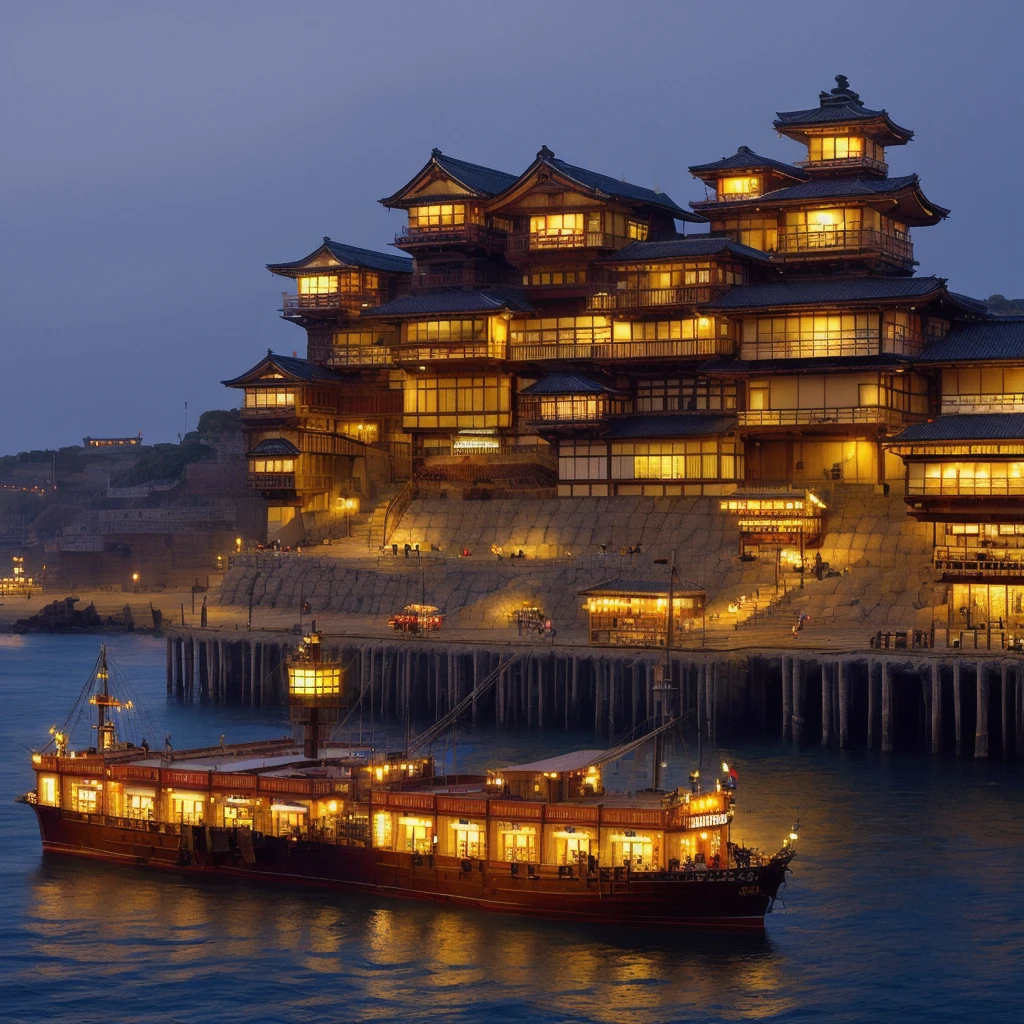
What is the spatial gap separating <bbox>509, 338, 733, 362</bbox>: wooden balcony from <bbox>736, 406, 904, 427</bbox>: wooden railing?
449cm

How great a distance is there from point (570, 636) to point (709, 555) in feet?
34.6

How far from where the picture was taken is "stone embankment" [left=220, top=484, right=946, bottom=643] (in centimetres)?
9406

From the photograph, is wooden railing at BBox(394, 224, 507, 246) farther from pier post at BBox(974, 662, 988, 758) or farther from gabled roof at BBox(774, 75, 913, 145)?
pier post at BBox(974, 662, 988, 758)

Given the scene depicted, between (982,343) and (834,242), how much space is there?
11.9 m

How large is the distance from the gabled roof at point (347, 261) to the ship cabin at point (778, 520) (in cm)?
3855

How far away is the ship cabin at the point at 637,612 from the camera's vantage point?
8969 cm

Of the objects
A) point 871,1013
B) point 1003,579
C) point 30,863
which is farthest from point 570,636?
point 871,1013

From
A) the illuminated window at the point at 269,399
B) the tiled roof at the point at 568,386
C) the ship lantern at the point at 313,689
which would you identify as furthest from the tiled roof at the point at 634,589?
the illuminated window at the point at 269,399

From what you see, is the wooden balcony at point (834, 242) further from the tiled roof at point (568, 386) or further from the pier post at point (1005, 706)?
the pier post at point (1005, 706)

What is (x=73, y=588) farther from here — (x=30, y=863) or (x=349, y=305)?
(x=30, y=863)

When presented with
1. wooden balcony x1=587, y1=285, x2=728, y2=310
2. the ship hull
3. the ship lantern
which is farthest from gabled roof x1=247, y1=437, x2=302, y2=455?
the ship hull

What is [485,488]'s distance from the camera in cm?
11856

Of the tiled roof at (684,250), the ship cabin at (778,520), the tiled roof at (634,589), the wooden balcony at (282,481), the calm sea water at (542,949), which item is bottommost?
the calm sea water at (542,949)

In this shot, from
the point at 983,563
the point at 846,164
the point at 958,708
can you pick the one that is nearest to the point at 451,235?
the point at 846,164
